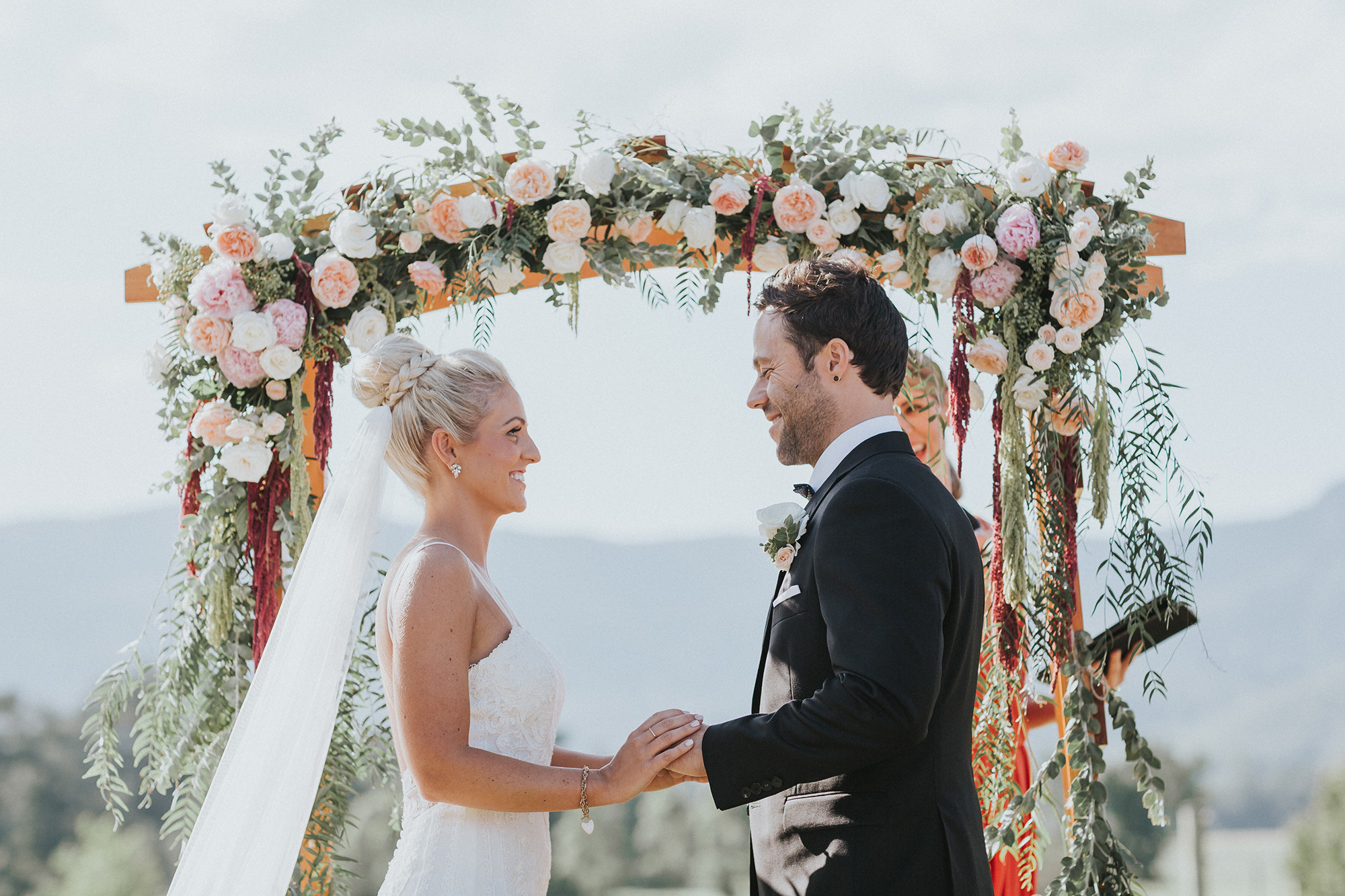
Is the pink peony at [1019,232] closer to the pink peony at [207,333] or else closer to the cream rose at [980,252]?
the cream rose at [980,252]

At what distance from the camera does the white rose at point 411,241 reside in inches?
156

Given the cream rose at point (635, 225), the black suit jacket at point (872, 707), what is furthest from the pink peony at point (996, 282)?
the black suit jacket at point (872, 707)

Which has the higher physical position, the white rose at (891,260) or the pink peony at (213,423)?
the white rose at (891,260)

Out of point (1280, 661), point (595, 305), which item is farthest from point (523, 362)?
point (1280, 661)

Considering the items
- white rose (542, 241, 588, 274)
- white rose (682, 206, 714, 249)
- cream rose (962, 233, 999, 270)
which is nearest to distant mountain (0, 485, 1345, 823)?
white rose (542, 241, 588, 274)

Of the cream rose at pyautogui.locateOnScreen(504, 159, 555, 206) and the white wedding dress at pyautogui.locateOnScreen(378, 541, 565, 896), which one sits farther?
the cream rose at pyautogui.locateOnScreen(504, 159, 555, 206)

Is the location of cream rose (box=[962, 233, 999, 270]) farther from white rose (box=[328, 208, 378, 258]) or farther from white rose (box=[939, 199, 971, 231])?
white rose (box=[328, 208, 378, 258])

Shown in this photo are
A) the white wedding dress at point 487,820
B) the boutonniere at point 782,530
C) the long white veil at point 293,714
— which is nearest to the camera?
the boutonniere at point 782,530

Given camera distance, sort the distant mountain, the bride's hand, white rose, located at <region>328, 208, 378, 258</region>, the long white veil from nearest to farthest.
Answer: the bride's hand
the long white veil
white rose, located at <region>328, 208, 378, 258</region>
the distant mountain

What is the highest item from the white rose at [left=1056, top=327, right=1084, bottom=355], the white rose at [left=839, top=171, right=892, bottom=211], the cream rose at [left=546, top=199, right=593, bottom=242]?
the white rose at [left=839, top=171, right=892, bottom=211]

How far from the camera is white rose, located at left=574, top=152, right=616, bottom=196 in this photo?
3875mm

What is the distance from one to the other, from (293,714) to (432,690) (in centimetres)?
62

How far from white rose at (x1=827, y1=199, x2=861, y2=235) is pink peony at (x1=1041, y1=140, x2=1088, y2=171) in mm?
738

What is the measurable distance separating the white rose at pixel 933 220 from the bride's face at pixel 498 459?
174 centimetres
